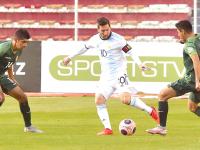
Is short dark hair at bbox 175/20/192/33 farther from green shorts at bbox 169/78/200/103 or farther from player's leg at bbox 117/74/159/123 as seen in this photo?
player's leg at bbox 117/74/159/123

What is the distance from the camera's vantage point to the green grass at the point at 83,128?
11.6 m

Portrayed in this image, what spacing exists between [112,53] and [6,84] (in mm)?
1963

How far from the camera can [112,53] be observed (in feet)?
45.3

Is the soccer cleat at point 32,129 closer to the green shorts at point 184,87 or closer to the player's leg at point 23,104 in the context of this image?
the player's leg at point 23,104

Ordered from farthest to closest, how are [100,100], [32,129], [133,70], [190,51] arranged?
1. [133,70]
2. [32,129]
3. [100,100]
4. [190,51]

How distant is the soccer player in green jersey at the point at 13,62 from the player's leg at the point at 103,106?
115cm

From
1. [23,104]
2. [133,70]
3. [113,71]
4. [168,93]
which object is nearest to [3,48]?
[23,104]

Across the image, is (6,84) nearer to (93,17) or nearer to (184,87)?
(184,87)

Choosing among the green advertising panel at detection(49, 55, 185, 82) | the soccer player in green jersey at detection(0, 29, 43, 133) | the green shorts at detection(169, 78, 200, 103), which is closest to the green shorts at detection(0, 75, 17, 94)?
the soccer player in green jersey at detection(0, 29, 43, 133)

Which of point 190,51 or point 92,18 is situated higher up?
point 92,18

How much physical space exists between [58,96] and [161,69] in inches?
131

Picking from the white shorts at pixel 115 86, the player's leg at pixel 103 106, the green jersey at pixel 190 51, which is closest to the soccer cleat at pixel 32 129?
the player's leg at pixel 103 106

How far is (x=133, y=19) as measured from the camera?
1246 inches

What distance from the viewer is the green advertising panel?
24141 millimetres
